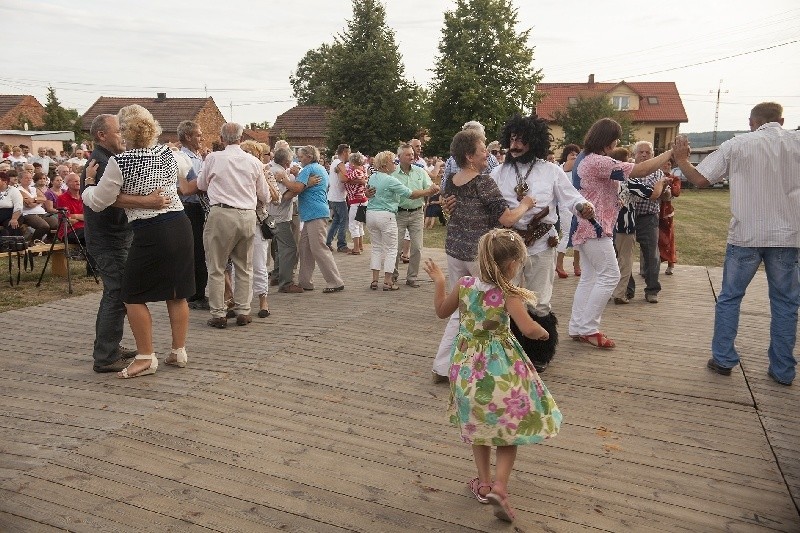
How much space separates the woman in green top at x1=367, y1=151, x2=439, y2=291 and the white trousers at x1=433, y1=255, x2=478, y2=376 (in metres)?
3.23

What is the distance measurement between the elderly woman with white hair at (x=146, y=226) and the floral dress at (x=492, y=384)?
268 centimetres

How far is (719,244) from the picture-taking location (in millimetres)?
13703

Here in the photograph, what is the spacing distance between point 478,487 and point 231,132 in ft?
14.9

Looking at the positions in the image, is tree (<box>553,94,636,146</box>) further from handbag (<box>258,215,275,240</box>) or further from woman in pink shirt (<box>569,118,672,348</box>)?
woman in pink shirt (<box>569,118,672,348</box>)

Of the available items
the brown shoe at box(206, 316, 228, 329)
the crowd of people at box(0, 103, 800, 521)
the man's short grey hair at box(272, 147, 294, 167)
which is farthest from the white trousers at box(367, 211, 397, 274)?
the brown shoe at box(206, 316, 228, 329)

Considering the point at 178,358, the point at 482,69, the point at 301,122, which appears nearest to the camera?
the point at 178,358

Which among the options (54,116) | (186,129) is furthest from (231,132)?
(54,116)

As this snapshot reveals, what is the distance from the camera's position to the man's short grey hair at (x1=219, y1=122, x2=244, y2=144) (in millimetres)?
6520

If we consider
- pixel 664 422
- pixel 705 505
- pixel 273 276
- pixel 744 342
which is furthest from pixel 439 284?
pixel 273 276

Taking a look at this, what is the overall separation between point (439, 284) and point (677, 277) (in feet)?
23.3

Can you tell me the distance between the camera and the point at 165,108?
63625 millimetres

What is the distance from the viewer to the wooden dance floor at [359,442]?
317 cm

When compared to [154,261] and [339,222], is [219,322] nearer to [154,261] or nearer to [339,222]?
[154,261]

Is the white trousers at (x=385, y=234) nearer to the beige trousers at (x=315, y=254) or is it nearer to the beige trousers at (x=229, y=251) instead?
the beige trousers at (x=315, y=254)
